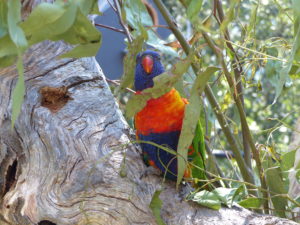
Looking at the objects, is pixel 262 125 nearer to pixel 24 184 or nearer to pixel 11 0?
pixel 24 184

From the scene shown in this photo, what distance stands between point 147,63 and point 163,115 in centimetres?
21

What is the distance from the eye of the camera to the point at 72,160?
37.9 inches

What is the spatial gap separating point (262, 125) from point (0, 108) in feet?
9.46

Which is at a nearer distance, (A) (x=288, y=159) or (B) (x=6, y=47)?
(B) (x=6, y=47)

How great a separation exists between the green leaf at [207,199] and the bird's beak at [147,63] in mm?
508

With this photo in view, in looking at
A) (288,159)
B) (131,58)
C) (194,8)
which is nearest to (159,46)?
(131,58)

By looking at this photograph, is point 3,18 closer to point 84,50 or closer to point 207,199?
point 84,50

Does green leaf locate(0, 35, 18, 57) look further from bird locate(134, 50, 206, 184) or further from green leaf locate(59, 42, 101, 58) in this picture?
bird locate(134, 50, 206, 184)

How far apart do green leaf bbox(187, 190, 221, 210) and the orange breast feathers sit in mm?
289

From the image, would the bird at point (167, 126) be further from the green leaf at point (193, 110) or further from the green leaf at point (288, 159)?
the green leaf at point (193, 110)

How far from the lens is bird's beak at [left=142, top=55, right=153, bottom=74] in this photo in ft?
4.33

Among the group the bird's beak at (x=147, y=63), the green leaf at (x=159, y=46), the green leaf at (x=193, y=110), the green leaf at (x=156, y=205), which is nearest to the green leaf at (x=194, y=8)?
the green leaf at (x=193, y=110)

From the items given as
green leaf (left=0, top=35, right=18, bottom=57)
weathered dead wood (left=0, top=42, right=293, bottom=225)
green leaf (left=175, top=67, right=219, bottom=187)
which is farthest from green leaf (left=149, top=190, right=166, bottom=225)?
green leaf (left=0, top=35, right=18, bottom=57)

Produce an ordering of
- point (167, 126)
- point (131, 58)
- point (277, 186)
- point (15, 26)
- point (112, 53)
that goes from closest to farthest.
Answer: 1. point (15, 26)
2. point (131, 58)
3. point (277, 186)
4. point (167, 126)
5. point (112, 53)
